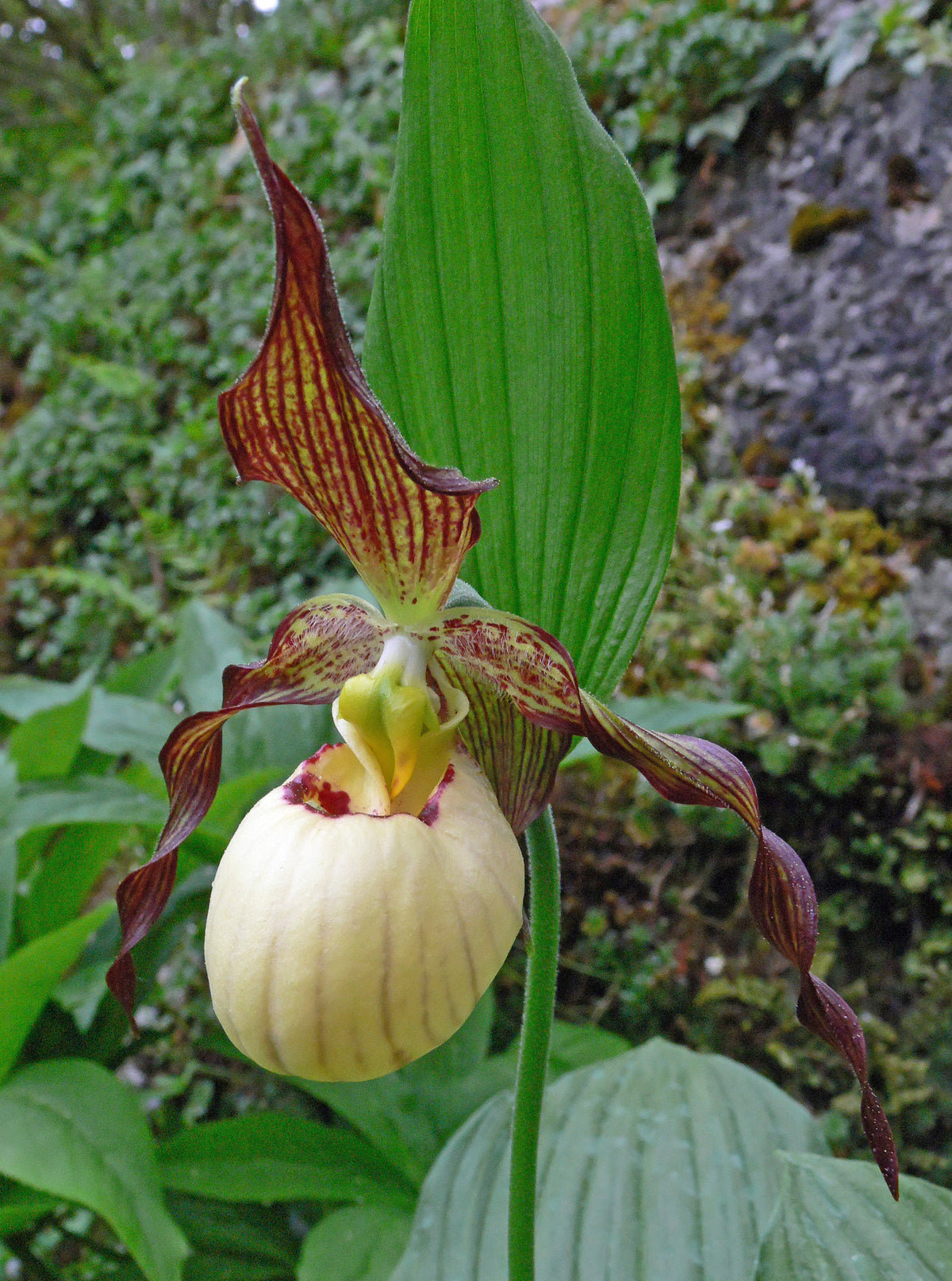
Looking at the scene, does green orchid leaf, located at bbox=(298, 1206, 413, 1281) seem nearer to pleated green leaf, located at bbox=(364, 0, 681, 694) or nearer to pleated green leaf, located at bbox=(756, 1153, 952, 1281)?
pleated green leaf, located at bbox=(756, 1153, 952, 1281)

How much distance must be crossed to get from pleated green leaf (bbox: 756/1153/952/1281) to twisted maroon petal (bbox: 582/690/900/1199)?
11 cm

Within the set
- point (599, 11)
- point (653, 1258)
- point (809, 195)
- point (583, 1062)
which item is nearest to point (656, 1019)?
point (583, 1062)

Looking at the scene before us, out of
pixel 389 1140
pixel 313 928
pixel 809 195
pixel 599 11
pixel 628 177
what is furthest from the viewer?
pixel 599 11

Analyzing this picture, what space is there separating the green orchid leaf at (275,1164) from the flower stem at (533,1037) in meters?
0.58

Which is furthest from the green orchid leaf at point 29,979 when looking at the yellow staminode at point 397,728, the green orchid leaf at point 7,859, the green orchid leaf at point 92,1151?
the yellow staminode at point 397,728

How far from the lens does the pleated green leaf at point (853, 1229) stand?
0.67m

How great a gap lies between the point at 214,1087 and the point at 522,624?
1651 mm

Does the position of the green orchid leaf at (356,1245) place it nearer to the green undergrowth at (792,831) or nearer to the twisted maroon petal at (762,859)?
the green undergrowth at (792,831)

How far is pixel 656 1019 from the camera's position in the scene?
1518 mm

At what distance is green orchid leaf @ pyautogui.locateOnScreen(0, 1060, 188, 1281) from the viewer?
2.97ft

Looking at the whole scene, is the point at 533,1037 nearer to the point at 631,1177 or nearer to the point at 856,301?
the point at 631,1177

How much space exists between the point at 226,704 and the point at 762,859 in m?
0.41

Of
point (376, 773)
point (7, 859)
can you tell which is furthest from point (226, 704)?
point (7, 859)

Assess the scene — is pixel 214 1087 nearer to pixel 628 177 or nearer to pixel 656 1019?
pixel 656 1019
